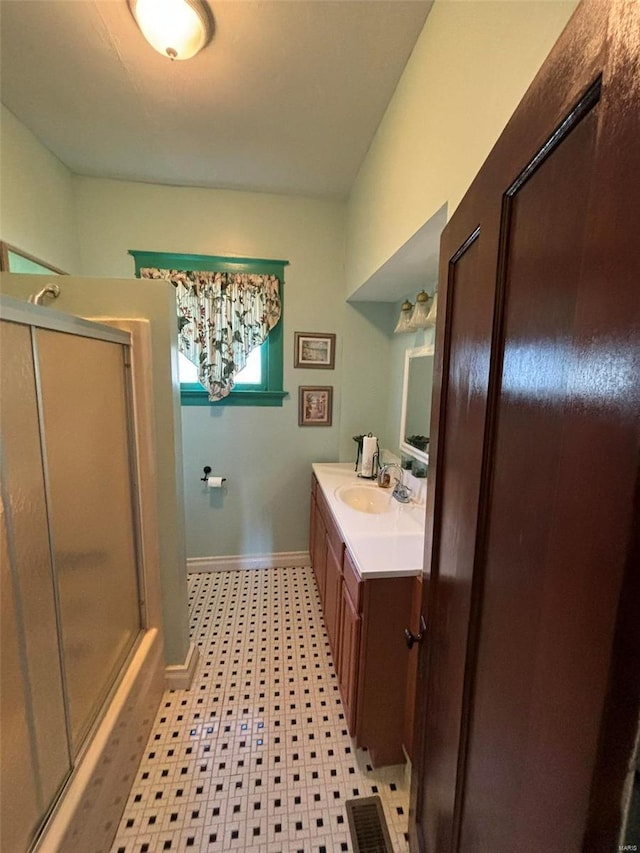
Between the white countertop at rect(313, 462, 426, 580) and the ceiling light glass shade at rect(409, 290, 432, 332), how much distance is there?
1011 millimetres

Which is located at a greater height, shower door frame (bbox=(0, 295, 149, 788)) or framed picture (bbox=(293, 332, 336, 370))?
framed picture (bbox=(293, 332, 336, 370))

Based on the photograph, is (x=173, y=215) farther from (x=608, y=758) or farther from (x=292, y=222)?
(x=608, y=758)

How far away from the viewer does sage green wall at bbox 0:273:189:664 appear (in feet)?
5.00

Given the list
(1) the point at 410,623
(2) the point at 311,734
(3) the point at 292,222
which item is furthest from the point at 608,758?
(3) the point at 292,222

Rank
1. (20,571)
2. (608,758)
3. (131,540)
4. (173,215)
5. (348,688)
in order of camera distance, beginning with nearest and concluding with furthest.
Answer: (608,758) < (20,571) < (348,688) < (131,540) < (173,215)

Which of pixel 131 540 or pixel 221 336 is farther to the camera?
pixel 221 336

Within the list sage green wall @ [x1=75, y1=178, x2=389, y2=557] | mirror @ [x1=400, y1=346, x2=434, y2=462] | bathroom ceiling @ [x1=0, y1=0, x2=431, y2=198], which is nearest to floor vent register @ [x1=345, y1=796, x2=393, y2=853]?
mirror @ [x1=400, y1=346, x2=434, y2=462]

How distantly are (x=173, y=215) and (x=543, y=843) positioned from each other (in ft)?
10.1

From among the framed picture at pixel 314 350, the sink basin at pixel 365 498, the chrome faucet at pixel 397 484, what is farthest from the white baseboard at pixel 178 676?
the framed picture at pixel 314 350

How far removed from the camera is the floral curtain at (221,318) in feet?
8.23

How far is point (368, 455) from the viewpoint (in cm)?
244

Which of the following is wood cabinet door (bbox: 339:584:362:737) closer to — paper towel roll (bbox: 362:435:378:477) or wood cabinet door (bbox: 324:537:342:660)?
wood cabinet door (bbox: 324:537:342:660)

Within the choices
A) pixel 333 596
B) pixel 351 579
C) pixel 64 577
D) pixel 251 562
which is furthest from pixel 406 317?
pixel 251 562

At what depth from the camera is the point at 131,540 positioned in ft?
5.30
